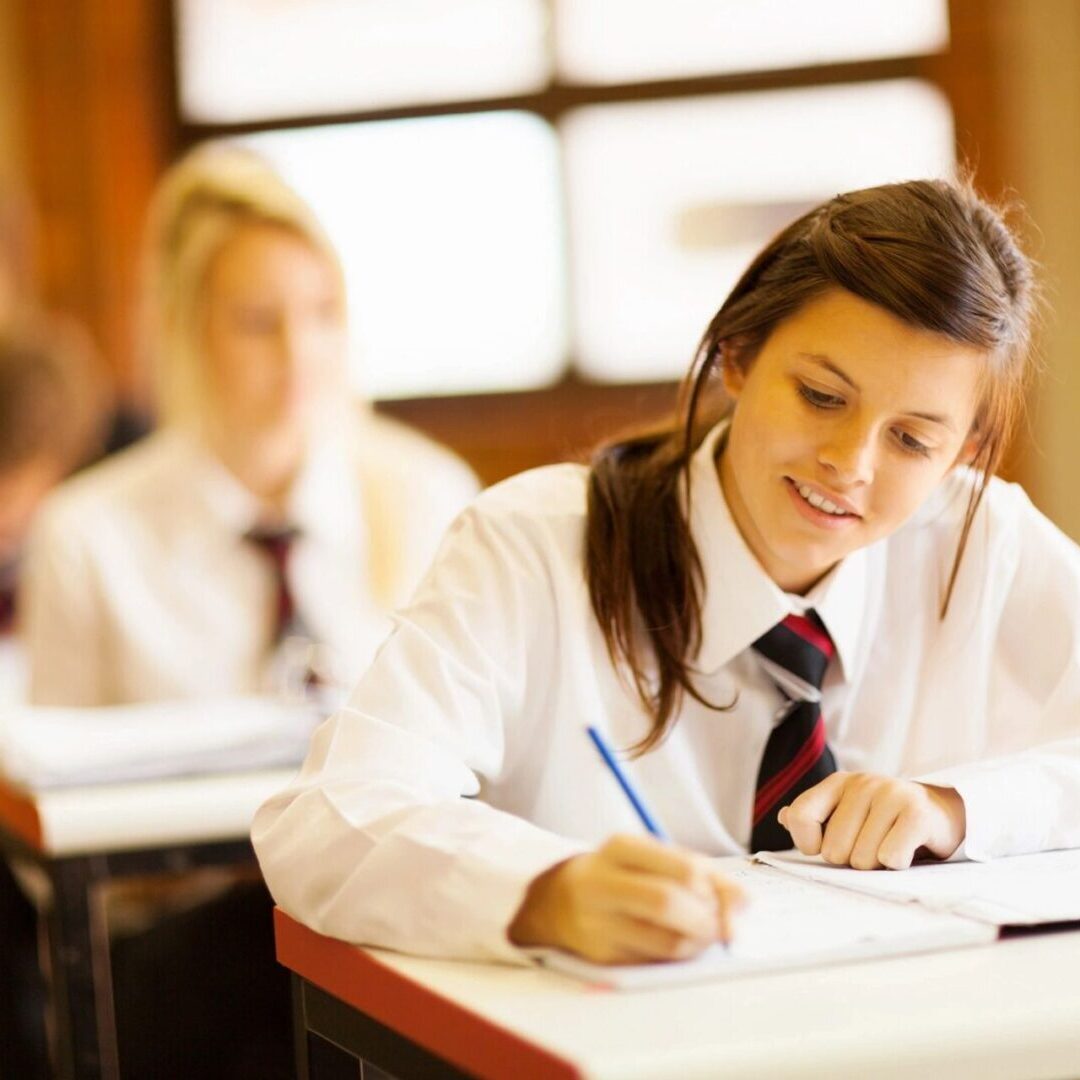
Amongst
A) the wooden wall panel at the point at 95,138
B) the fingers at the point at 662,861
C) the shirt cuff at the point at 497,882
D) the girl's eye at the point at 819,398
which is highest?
the wooden wall panel at the point at 95,138

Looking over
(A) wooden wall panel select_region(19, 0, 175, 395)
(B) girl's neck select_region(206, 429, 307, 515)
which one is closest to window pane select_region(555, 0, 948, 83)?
(A) wooden wall panel select_region(19, 0, 175, 395)

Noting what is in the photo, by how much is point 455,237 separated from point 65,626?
1745 millimetres

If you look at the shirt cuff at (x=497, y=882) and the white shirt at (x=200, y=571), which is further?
the white shirt at (x=200, y=571)

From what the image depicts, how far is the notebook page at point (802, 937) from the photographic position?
0.96 meters

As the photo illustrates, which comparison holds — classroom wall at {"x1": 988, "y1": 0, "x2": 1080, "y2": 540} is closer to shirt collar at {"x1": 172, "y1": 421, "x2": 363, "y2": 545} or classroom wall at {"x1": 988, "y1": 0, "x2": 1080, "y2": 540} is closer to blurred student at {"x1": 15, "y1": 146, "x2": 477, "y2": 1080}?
blurred student at {"x1": 15, "y1": 146, "x2": 477, "y2": 1080}

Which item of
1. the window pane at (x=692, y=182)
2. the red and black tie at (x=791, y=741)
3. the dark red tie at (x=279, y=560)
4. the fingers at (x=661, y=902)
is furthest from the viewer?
the window pane at (x=692, y=182)

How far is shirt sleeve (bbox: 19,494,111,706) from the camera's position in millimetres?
3053

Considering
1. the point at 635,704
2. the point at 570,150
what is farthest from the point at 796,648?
the point at 570,150

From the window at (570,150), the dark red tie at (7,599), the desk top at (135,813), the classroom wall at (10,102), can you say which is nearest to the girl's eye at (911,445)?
the desk top at (135,813)

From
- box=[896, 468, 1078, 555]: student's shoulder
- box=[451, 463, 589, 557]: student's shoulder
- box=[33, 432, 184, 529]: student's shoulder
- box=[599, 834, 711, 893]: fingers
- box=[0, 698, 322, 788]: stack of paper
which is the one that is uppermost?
box=[451, 463, 589, 557]: student's shoulder

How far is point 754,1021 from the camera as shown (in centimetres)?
88

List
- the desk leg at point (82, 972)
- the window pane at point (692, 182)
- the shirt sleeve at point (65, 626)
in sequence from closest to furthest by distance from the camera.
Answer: the desk leg at point (82, 972), the shirt sleeve at point (65, 626), the window pane at point (692, 182)

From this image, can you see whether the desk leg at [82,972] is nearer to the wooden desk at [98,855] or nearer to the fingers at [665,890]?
the wooden desk at [98,855]

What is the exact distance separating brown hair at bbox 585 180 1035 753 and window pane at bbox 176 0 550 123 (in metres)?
3.05
